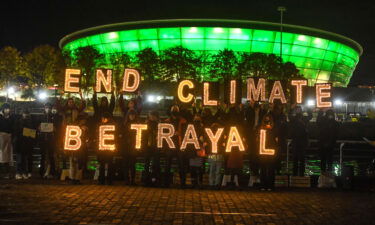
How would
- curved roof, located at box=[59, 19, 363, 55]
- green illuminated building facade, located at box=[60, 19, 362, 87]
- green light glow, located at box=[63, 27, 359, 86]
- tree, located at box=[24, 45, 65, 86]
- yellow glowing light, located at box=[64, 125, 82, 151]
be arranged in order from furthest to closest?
green light glow, located at box=[63, 27, 359, 86]
green illuminated building facade, located at box=[60, 19, 362, 87]
curved roof, located at box=[59, 19, 363, 55]
tree, located at box=[24, 45, 65, 86]
yellow glowing light, located at box=[64, 125, 82, 151]

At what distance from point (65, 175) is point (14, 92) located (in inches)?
2401

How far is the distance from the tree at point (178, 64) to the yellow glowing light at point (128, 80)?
42925 millimetres

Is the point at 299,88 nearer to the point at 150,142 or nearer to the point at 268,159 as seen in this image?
the point at 268,159

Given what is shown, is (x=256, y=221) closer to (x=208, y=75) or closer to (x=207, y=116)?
(x=207, y=116)

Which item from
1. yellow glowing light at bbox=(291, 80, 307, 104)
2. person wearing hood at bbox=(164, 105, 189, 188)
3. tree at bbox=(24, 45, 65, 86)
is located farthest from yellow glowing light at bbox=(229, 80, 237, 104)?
tree at bbox=(24, 45, 65, 86)

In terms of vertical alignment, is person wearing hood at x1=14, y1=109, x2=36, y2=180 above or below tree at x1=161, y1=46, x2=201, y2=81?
below

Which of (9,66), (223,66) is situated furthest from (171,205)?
(9,66)

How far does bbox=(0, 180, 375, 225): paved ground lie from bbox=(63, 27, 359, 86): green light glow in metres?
62.1

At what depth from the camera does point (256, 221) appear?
30.2 feet

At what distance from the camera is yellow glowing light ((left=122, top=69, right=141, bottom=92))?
14844 millimetres

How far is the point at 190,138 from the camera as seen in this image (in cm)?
1382

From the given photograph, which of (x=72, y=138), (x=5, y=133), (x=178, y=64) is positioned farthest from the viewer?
(x=178, y=64)

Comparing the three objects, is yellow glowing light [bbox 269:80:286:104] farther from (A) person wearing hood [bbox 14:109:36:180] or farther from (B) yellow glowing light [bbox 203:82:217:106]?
(A) person wearing hood [bbox 14:109:36:180]

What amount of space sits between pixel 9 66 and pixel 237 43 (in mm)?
34664
